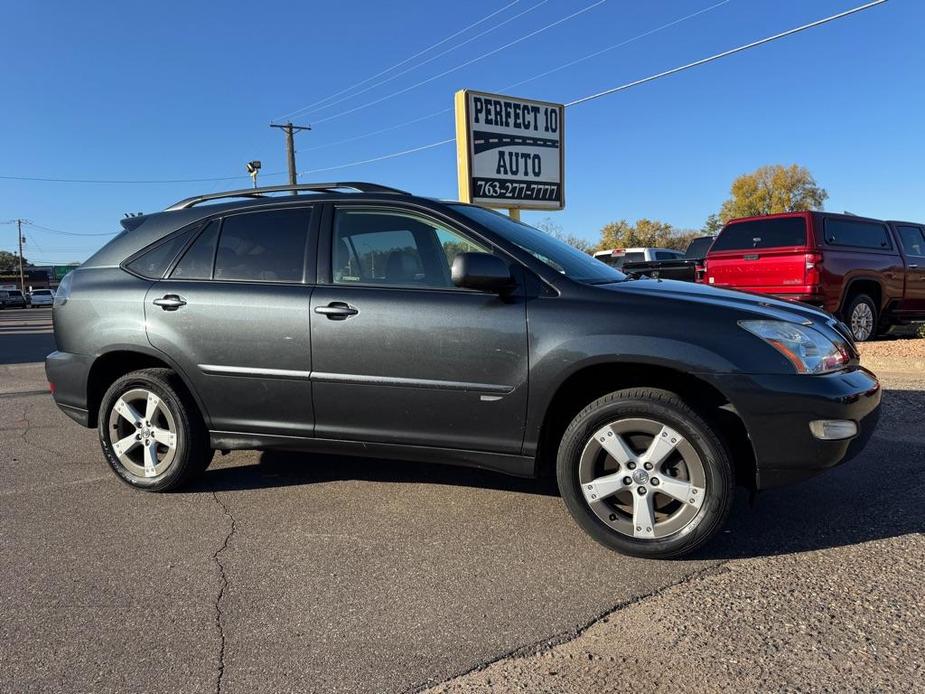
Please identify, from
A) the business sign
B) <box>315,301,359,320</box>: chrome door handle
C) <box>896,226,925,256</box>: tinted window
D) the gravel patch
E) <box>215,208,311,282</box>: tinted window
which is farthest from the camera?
<box>896,226,925,256</box>: tinted window

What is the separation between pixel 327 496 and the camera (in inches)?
163

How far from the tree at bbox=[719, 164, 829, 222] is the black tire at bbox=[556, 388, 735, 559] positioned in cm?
7224

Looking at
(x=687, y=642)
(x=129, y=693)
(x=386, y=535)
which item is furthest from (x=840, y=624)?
(x=129, y=693)

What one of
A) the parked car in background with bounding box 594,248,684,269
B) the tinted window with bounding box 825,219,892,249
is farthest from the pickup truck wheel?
the parked car in background with bounding box 594,248,684,269

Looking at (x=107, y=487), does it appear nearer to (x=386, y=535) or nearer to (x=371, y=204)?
(x=386, y=535)

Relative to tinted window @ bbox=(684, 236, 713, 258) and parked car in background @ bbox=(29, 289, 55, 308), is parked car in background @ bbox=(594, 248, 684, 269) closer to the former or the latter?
tinted window @ bbox=(684, 236, 713, 258)

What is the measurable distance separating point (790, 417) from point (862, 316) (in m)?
8.26

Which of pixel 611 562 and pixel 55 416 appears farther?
pixel 55 416

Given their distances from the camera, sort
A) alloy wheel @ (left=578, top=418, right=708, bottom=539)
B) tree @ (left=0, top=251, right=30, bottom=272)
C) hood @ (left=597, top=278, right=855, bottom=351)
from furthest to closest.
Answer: tree @ (left=0, top=251, right=30, bottom=272) < hood @ (left=597, top=278, right=855, bottom=351) < alloy wheel @ (left=578, top=418, right=708, bottom=539)

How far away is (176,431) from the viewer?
4145 millimetres

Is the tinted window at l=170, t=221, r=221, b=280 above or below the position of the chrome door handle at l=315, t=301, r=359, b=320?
above

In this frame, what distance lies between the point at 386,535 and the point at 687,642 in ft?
5.34

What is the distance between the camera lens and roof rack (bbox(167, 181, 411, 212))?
4113 mm

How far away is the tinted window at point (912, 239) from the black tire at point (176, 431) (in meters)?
10.9
